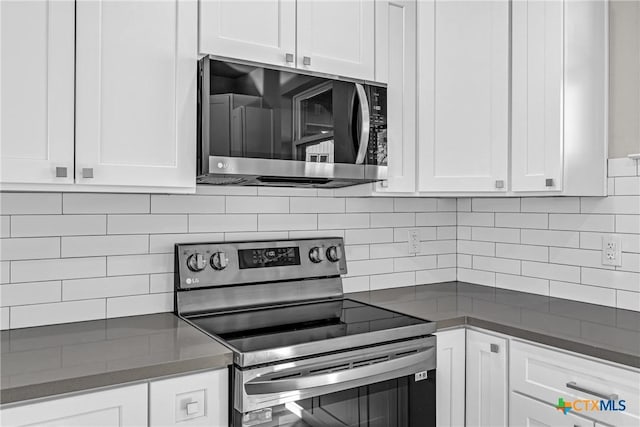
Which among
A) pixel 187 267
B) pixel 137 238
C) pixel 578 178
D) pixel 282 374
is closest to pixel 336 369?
pixel 282 374

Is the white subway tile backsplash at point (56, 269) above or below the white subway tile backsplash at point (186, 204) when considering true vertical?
below

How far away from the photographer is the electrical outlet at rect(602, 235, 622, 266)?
2.12m

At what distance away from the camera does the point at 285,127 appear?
1.85 meters

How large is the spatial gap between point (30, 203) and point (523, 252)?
2072mm

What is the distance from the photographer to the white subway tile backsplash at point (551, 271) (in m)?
2.30

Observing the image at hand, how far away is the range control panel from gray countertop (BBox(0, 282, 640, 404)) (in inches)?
7.2

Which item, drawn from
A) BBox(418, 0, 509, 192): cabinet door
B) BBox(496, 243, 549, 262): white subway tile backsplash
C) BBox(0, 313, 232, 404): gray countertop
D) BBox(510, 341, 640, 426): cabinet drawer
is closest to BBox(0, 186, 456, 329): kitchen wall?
BBox(0, 313, 232, 404): gray countertop

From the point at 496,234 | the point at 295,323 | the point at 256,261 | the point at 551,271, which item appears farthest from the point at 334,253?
the point at 551,271

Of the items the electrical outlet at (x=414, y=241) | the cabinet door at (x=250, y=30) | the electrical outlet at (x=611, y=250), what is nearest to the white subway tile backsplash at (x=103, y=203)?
the cabinet door at (x=250, y=30)

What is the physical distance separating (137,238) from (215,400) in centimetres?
75

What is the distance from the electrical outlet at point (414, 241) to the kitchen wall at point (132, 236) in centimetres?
13

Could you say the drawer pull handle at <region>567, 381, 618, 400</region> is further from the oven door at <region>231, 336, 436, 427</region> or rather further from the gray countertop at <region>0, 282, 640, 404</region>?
the oven door at <region>231, 336, 436, 427</region>

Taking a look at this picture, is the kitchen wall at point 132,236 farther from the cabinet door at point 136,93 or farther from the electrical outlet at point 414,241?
the cabinet door at point 136,93

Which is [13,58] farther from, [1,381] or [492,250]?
[492,250]
